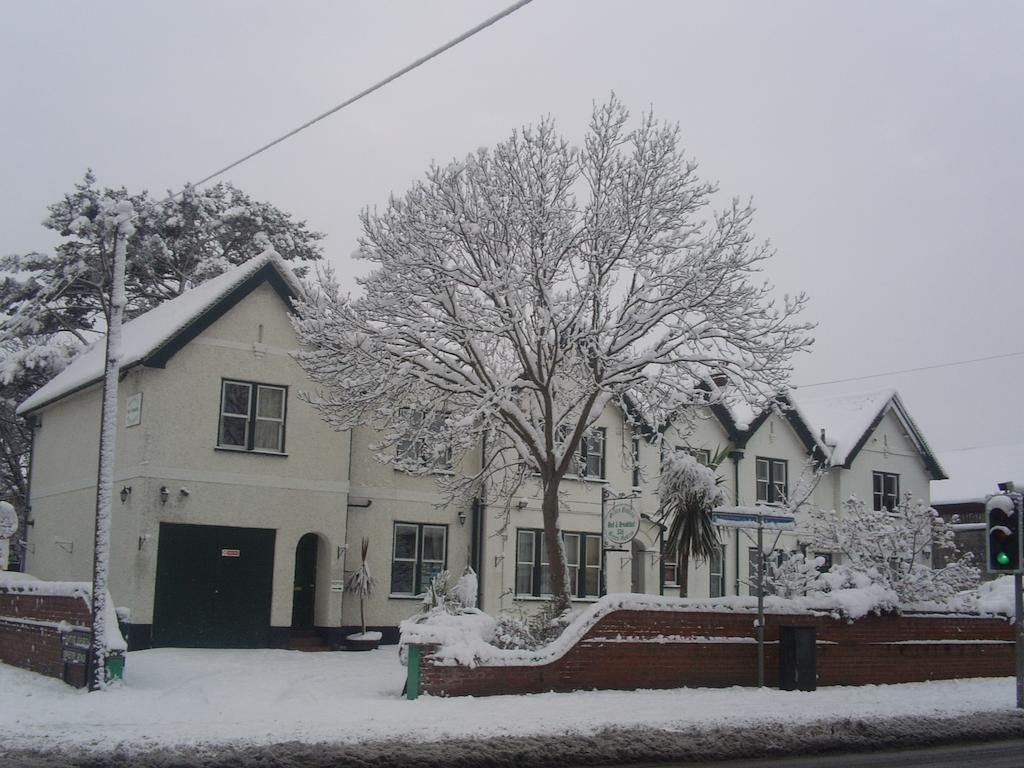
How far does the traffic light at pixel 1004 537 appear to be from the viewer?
18.2m

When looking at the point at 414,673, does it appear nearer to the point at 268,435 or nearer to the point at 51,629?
the point at 51,629

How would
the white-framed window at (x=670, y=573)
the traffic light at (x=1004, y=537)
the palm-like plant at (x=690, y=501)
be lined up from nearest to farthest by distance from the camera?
1. the traffic light at (x=1004, y=537)
2. the palm-like plant at (x=690, y=501)
3. the white-framed window at (x=670, y=573)

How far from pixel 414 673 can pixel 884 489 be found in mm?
26940

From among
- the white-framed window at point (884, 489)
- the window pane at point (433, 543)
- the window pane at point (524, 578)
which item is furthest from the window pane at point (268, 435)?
the white-framed window at point (884, 489)

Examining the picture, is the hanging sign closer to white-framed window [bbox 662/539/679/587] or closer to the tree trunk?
the tree trunk

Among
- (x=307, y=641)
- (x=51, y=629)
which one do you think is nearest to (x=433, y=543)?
(x=307, y=641)

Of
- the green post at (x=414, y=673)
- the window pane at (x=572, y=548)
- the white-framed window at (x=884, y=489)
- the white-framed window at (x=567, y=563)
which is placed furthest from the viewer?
the white-framed window at (x=884, y=489)

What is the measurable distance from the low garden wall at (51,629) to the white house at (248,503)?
2.54 m

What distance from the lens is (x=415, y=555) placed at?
2753 centimetres

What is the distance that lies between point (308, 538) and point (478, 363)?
299 inches

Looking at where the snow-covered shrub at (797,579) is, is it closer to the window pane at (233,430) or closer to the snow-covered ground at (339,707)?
the snow-covered ground at (339,707)

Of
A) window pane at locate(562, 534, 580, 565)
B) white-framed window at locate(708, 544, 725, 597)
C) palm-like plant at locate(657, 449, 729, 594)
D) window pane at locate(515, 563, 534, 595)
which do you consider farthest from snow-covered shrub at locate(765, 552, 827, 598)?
white-framed window at locate(708, 544, 725, 597)

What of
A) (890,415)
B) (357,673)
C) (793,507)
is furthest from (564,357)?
(890,415)

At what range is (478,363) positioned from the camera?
21.3 m
